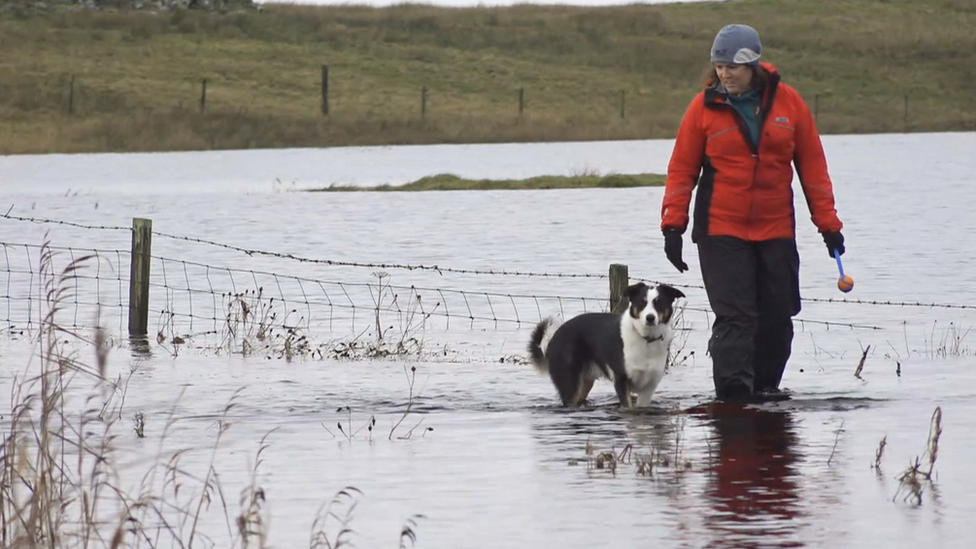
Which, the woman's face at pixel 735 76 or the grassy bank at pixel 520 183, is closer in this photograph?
the woman's face at pixel 735 76

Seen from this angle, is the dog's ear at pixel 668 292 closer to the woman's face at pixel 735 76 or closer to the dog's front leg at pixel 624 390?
the dog's front leg at pixel 624 390

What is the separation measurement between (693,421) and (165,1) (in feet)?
209

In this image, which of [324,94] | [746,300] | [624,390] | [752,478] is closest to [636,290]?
[624,390]

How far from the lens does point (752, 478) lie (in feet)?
26.3

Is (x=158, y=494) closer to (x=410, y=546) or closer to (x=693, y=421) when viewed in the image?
(x=410, y=546)

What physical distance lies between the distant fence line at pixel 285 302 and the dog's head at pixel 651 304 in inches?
155

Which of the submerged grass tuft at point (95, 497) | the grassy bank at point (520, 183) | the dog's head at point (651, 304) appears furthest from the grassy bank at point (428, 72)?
the submerged grass tuft at point (95, 497)

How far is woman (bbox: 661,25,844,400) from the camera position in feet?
31.1

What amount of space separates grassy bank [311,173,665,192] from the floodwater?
4.12 m

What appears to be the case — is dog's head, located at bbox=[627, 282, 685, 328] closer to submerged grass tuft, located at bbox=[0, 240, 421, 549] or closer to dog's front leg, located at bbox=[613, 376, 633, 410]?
dog's front leg, located at bbox=[613, 376, 633, 410]

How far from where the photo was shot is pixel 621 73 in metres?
69.7

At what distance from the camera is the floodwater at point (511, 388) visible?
24.2ft

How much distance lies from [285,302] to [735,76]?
8.03 m

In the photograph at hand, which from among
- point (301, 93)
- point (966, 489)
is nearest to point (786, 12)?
point (301, 93)
